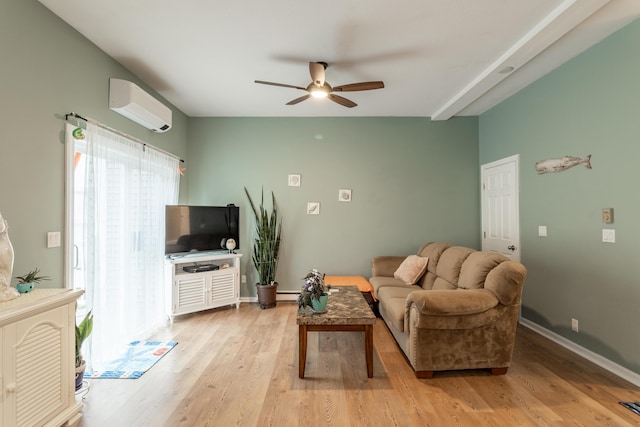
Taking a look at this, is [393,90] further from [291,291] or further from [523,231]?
[291,291]

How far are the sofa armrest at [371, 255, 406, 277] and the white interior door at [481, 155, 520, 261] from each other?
1.29 m

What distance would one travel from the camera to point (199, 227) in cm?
399

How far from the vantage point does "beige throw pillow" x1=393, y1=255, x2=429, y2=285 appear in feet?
12.2

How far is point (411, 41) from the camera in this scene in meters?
2.55

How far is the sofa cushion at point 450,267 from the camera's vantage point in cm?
303

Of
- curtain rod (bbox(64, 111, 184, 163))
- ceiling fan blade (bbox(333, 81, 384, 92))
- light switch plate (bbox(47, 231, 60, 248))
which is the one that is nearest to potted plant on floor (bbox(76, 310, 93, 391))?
light switch plate (bbox(47, 231, 60, 248))

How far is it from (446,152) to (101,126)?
428cm

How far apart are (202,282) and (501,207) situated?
408 centimetres

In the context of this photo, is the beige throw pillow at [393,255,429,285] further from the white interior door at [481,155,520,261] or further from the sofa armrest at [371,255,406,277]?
the white interior door at [481,155,520,261]

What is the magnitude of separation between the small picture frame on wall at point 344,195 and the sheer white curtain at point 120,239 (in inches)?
93.3

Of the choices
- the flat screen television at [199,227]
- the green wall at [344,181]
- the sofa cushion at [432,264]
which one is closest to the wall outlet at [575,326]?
the sofa cushion at [432,264]

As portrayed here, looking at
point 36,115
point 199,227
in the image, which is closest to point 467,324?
point 199,227

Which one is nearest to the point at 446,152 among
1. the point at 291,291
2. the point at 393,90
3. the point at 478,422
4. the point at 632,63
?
the point at 393,90

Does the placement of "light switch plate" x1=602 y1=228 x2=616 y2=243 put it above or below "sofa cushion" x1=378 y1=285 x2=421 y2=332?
above
